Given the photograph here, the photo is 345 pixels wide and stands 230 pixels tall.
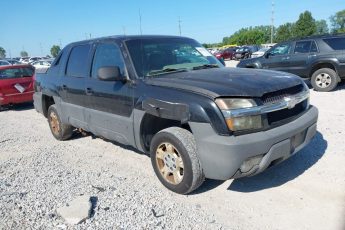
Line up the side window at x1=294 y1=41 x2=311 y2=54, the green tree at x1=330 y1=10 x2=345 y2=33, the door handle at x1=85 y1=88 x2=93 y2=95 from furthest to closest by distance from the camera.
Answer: the green tree at x1=330 y1=10 x2=345 y2=33
the side window at x1=294 y1=41 x2=311 y2=54
the door handle at x1=85 y1=88 x2=93 y2=95

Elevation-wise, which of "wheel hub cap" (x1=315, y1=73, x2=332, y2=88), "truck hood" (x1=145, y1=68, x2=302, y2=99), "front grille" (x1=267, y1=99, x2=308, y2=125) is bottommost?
"wheel hub cap" (x1=315, y1=73, x2=332, y2=88)

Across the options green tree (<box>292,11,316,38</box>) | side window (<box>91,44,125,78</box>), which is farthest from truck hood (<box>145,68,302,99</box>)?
green tree (<box>292,11,316,38</box>)

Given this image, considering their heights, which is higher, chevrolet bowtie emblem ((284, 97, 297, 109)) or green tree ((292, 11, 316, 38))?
green tree ((292, 11, 316, 38))

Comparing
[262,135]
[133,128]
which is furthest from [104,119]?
[262,135]

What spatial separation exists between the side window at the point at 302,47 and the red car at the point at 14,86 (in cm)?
877

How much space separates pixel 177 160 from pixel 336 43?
8484mm

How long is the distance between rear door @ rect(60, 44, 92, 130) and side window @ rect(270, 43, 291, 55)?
794 centimetres

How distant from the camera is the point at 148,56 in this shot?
432 cm

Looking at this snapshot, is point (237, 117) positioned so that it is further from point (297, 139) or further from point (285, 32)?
point (285, 32)

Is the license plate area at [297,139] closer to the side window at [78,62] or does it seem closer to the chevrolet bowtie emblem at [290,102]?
the chevrolet bowtie emblem at [290,102]

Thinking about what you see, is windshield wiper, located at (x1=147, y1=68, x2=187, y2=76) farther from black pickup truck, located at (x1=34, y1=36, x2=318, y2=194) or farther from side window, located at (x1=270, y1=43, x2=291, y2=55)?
side window, located at (x1=270, y1=43, x2=291, y2=55)

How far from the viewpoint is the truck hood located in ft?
10.7

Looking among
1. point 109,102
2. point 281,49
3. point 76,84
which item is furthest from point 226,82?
point 281,49

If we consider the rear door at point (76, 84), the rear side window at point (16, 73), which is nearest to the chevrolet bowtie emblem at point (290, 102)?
the rear door at point (76, 84)
